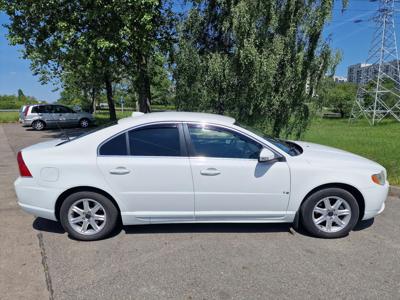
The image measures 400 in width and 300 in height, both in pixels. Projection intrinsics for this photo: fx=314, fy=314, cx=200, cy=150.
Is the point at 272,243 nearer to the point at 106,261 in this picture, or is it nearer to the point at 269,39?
the point at 106,261

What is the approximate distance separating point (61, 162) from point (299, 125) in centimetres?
705

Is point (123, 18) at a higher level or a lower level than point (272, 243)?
higher


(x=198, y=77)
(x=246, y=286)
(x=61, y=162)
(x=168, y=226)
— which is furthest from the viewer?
(x=198, y=77)

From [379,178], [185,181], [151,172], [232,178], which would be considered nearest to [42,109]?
[151,172]

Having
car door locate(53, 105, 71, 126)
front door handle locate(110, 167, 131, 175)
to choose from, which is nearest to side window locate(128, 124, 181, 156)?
front door handle locate(110, 167, 131, 175)

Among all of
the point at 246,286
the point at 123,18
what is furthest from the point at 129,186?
the point at 123,18

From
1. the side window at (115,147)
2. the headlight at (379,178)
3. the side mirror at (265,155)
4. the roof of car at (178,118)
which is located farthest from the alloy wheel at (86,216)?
the headlight at (379,178)

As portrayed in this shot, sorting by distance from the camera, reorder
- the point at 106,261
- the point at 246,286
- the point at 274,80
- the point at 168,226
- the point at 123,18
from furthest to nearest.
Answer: the point at 123,18
the point at 274,80
the point at 168,226
the point at 106,261
the point at 246,286

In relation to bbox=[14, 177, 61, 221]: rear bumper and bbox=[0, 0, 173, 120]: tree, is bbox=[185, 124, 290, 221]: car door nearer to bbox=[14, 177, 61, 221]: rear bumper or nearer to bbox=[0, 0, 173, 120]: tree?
bbox=[14, 177, 61, 221]: rear bumper

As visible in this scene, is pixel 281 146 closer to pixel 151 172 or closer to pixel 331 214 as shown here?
pixel 331 214

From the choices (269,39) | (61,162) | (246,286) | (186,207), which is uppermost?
(269,39)

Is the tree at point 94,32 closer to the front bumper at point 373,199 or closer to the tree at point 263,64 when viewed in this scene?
the tree at point 263,64

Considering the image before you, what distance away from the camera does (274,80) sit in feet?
28.2

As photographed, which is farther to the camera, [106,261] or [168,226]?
[168,226]
